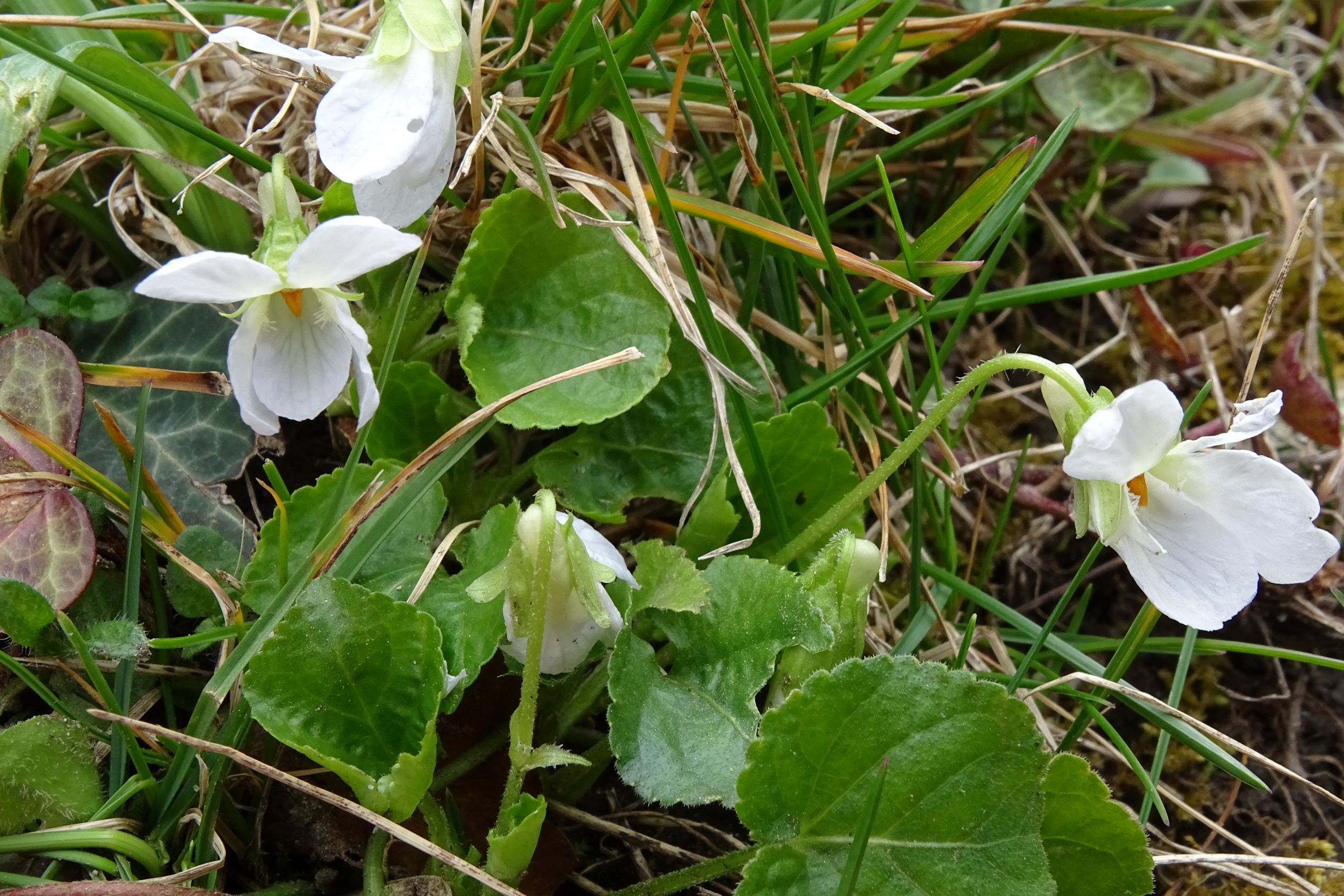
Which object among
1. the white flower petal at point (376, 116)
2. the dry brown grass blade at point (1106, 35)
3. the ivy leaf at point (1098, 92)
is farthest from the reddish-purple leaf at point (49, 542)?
the ivy leaf at point (1098, 92)

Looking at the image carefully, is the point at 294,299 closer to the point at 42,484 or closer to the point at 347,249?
the point at 347,249

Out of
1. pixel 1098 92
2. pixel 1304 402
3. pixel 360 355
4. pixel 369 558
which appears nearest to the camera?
pixel 360 355

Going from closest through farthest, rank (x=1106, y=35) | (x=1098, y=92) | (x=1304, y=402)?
1. (x=1304, y=402)
2. (x=1106, y=35)
3. (x=1098, y=92)

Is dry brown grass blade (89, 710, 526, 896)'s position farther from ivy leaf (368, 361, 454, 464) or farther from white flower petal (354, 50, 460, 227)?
white flower petal (354, 50, 460, 227)

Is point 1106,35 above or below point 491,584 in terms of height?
above

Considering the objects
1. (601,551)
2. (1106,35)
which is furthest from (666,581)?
(1106,35)

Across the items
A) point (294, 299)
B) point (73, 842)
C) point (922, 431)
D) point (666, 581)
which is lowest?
point (73, 842)

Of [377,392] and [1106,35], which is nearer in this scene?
[377,392]
